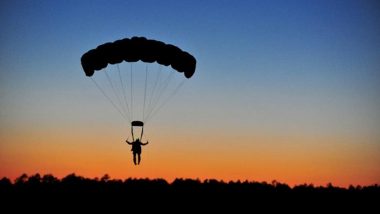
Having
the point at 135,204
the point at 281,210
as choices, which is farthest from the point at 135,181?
the point at 281,210

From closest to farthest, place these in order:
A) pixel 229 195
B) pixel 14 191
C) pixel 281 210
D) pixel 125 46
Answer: pixel 125 46, pixel 281 210, pixel 229 195, pixel 14 191

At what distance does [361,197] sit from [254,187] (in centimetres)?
1485

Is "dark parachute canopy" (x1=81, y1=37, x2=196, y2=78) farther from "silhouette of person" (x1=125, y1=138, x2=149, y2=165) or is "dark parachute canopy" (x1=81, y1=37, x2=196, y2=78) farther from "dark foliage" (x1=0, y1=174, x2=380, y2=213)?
"dark foliage" (x1=0, y1=174, x2=380, y2=213)

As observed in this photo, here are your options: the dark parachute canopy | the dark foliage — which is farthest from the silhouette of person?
the dark foliage

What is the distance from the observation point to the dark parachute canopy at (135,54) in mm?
20688

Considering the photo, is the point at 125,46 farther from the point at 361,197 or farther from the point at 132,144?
the point at 361,197

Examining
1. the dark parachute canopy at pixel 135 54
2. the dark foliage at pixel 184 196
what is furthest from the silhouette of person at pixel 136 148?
the dark foliage at pixel 184 196

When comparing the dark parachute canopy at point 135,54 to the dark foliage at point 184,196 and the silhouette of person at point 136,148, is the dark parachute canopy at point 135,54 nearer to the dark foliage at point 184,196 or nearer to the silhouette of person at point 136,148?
the silhouette of person at point 136,148

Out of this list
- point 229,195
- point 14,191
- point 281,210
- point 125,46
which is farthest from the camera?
point 14,191

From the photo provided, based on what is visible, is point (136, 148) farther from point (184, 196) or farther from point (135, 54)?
point (184, 196)

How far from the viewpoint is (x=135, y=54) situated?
67.9 ft

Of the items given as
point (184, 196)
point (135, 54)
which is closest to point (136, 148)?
point (135, 54)

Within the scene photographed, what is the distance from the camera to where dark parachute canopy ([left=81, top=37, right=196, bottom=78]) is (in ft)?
67.9

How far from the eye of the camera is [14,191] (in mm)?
67812
